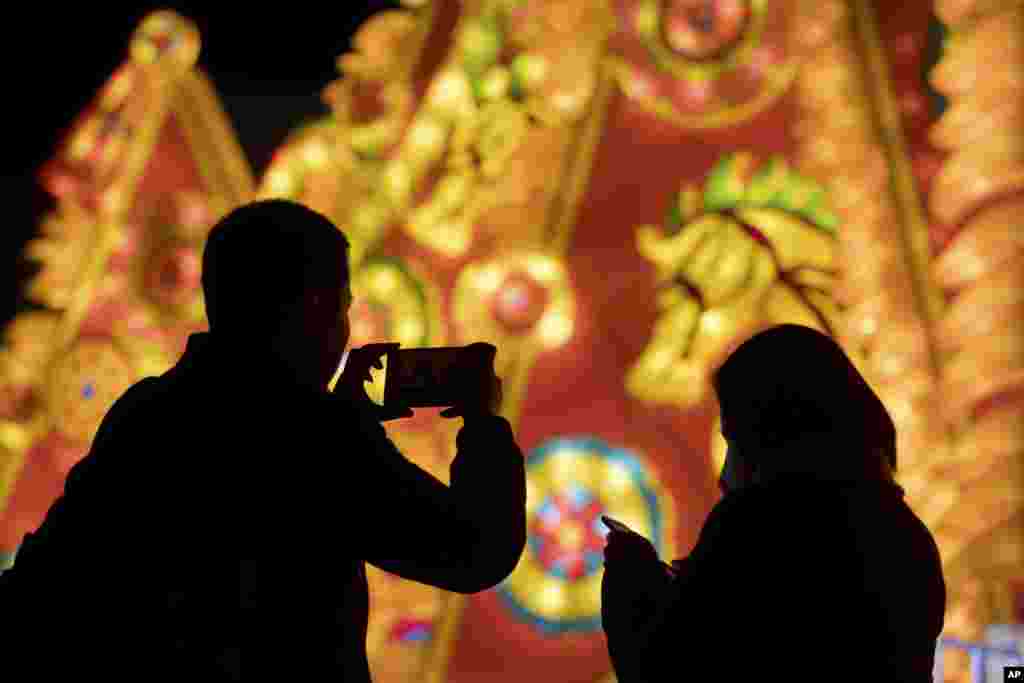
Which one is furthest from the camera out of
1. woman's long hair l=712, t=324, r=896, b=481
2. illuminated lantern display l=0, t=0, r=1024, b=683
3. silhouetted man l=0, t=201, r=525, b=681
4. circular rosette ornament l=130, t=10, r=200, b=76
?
circular rosette ornament l=130, t=10, r=200, b=76

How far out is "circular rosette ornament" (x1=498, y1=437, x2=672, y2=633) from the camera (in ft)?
11.1

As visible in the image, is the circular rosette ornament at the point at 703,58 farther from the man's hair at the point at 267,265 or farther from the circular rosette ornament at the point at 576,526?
the man's hair at the point at 267,265

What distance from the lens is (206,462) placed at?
4.36 ft

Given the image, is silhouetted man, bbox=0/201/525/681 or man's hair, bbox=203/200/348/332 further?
man's hair, bbox=203/200/348/332

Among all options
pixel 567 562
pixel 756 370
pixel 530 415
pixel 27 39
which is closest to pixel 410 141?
pixel 530 415

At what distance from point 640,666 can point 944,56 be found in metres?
2.20

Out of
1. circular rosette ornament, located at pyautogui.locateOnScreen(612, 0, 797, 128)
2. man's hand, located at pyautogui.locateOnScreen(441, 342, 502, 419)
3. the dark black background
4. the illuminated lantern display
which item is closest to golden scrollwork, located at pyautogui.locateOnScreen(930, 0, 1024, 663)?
the illuminated lantern display

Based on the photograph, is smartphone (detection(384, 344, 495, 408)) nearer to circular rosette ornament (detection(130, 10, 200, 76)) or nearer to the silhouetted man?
the silhouetted man

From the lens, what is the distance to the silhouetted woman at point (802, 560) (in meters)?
1.39

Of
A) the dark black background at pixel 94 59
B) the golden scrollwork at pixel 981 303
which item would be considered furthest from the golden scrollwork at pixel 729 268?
the dark black background at pixel 94 59

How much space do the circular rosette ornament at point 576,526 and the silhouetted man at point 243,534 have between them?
2.08m

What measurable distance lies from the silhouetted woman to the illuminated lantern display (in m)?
1.44

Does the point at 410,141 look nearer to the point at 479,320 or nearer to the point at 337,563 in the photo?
the point at 479,320

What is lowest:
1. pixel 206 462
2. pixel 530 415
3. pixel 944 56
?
pixel 206 462
